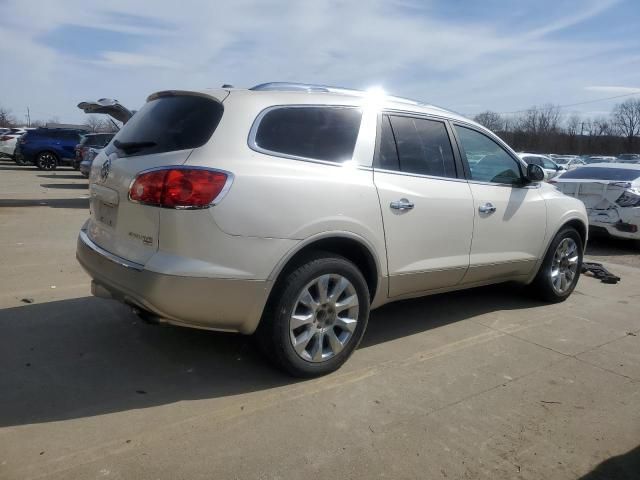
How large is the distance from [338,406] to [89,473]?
1.38 m

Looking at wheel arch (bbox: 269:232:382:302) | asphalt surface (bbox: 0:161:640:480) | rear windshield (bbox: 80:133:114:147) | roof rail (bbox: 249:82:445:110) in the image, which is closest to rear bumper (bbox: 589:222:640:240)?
asphalt surface (bbox: 0:161:640:480)

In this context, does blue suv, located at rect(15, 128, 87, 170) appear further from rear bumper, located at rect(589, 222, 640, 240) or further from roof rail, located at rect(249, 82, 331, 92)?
roof rail, located at rect(249, 82, 331, 92)

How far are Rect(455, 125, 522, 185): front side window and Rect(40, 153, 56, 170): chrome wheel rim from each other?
2282 cm

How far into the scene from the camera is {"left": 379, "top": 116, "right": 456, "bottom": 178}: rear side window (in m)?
4.04

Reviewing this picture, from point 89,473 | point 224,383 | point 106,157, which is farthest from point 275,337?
point 106,157

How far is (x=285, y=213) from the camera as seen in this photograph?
3291 millimetres

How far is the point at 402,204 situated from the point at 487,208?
1.08 m

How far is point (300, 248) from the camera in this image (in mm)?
3383

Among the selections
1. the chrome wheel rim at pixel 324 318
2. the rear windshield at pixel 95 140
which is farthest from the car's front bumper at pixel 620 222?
the rear windshield at pixel 95 140

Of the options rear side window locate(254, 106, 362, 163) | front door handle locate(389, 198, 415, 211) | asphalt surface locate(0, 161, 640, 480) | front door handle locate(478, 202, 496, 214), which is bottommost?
asphalt surface locate(0, 161, 640, 480)

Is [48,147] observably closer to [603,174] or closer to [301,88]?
[603,174]

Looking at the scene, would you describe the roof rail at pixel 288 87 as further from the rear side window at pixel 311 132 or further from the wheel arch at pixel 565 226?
the wheel arch at pixel 565 226

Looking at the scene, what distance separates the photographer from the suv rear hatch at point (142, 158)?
126 inches

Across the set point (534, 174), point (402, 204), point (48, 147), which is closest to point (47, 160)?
point (48, 147)
